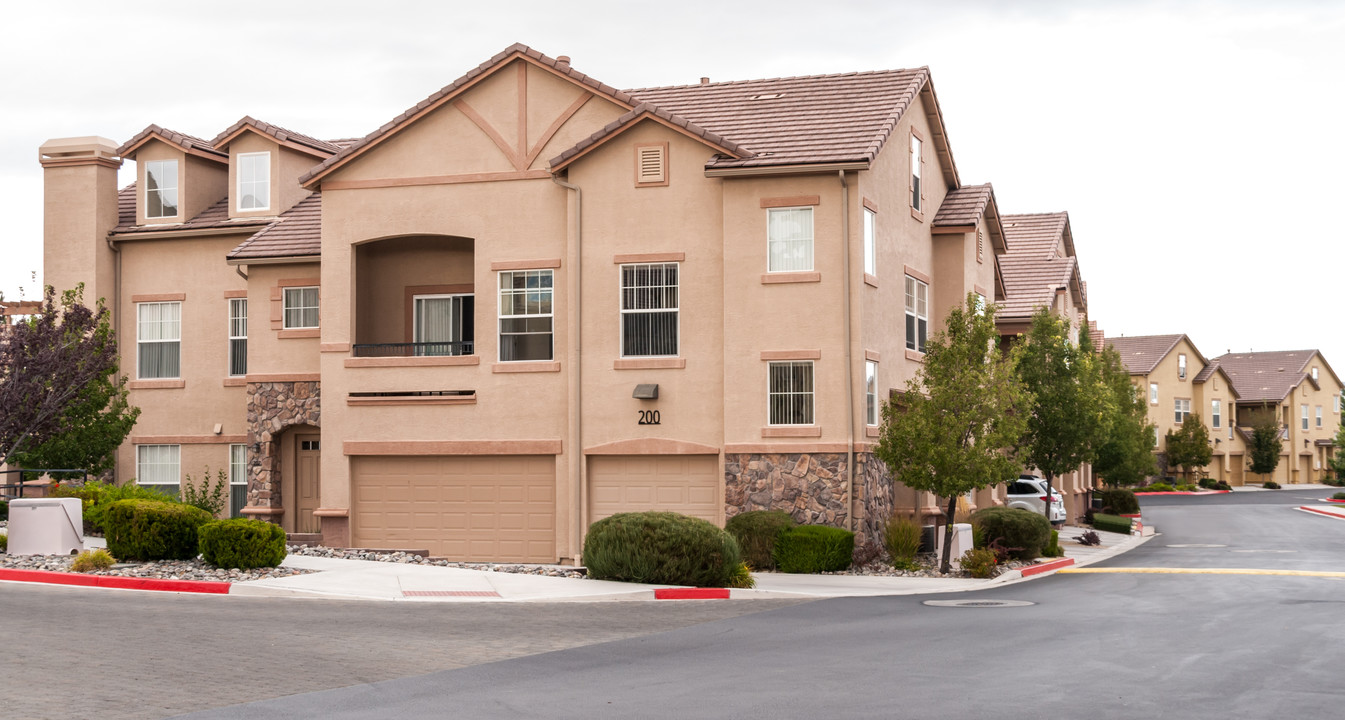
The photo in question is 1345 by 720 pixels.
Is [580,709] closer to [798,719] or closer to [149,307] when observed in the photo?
[798,719]

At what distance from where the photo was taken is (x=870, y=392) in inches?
1002

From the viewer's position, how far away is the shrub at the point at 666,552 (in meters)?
19.8

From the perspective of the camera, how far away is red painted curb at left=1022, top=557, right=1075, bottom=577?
24641 mm

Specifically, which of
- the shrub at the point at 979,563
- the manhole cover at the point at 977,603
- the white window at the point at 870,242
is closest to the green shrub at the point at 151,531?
the manhole cover at the point at 977,603

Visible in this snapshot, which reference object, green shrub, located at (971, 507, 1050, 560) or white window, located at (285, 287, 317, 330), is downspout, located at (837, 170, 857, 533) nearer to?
green shrub, located at (971, 507, 1050, 560)

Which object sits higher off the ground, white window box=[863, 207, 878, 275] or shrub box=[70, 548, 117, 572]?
white window box=[863, 207, 878, 275]

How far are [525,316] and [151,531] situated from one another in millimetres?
8924

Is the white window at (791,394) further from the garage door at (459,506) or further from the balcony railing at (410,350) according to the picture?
the balcony railing at (410,350)

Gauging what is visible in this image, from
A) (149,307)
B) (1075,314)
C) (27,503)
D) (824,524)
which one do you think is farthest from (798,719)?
(1075,314)

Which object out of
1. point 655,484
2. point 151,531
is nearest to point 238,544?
point 151,531

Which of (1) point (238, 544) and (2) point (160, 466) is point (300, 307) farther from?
(1) point (238, 544)

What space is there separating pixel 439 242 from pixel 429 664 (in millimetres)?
17352

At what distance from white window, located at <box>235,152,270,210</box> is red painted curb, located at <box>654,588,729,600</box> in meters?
17.5

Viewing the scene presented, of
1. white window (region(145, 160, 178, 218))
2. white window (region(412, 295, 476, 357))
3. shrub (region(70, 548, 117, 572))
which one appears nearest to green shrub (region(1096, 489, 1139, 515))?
white window (region(412, 295, 476, 357))
